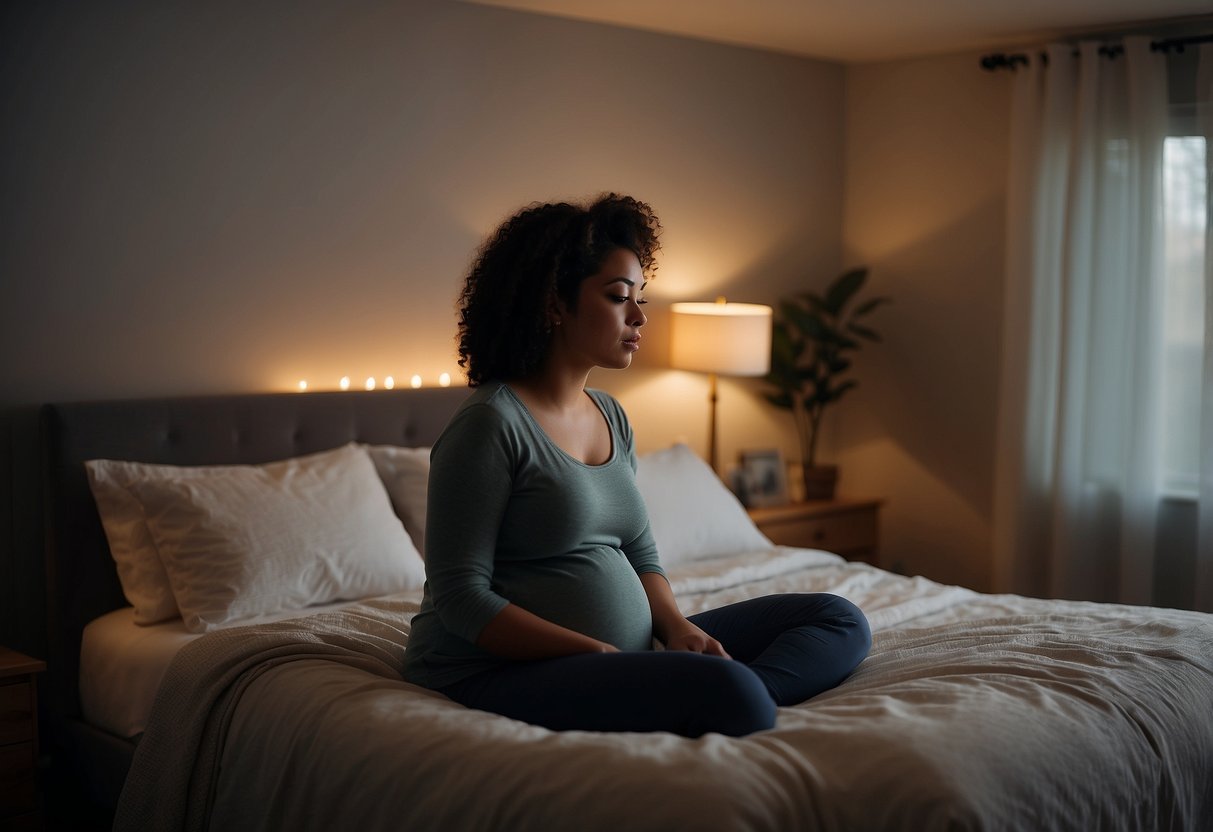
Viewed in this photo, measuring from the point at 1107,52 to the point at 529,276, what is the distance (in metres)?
2.97

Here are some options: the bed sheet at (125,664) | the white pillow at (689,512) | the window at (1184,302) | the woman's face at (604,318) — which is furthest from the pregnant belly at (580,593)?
the window at (1184,302)

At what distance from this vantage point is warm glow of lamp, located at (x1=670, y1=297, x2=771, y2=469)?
169 inches

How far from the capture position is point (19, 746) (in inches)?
104

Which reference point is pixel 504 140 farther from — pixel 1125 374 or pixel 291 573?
pixel 1125 374

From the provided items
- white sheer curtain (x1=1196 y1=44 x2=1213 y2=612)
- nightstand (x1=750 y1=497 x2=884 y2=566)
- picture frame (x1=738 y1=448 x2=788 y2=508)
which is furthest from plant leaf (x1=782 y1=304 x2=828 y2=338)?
white sheer curtain (x1=1196 y1=44 x2=1213 y2=612)

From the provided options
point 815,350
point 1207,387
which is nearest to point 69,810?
point 815,350

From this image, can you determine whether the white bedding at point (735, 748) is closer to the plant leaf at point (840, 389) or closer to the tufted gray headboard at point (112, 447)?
the tufted gray headboard at point (112, 447)

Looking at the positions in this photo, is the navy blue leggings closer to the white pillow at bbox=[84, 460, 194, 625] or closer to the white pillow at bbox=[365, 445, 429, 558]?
the white pillow at bbox=[84, 460, 194, 625]

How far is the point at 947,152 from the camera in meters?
4.77

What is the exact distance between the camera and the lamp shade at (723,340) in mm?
4289

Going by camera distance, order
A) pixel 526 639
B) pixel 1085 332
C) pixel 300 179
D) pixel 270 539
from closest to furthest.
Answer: pixel 526 639 → pixel 270 539 → pixel 300 179 → pixel 1085 332

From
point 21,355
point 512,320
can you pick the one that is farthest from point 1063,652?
point 21,355

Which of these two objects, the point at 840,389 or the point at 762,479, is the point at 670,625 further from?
the point at 840,389

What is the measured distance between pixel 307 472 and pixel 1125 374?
2807 millimetres
